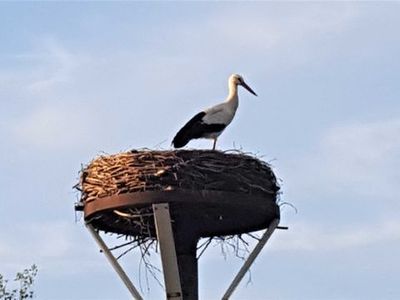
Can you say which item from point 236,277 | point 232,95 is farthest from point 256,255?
point 232,95

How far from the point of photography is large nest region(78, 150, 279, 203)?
34.1 feet

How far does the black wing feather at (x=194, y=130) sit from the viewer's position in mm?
11617

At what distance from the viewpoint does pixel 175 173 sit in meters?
10.4

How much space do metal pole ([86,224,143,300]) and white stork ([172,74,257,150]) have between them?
1.15 m

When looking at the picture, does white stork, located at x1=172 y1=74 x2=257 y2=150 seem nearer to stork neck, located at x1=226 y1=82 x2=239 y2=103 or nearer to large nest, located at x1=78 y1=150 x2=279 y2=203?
stork neck, located at x1=226 y1=82 x2=239 y2=103

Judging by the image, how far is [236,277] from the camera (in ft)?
36.5

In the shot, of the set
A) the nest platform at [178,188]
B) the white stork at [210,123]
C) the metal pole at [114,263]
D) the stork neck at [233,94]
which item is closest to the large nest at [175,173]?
the nest platform at [178,188]

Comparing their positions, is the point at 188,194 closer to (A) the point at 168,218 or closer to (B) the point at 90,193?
(A) the point at 168,218

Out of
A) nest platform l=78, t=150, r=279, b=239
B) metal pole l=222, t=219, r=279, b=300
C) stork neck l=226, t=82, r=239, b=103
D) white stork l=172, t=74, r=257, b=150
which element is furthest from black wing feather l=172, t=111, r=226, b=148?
metal pole l=222, t=219, r=279, b=300

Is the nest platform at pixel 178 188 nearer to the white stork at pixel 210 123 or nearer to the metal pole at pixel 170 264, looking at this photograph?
the metal pole at pixel 170 264

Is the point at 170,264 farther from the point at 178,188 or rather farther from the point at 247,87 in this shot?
the point at 247,87

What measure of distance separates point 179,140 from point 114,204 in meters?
1.37

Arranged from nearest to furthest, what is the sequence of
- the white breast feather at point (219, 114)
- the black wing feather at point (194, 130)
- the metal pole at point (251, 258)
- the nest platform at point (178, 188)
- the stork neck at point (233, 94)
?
the nest platform at point (178, 188)
the metal pole at point (251, 258)
the black wing feather at point (194, 130)
the white breast feather at point (219, 114)
the stork neck at point (233, 94)

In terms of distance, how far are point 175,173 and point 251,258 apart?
134 cm
